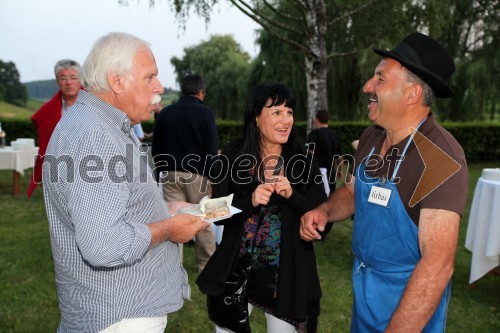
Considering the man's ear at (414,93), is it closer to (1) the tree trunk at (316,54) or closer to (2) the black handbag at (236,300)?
(2) the black handbag at (236,300)

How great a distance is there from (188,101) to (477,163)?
14.5m

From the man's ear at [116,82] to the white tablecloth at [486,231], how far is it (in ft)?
13.2

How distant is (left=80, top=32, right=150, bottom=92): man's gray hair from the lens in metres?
1.72

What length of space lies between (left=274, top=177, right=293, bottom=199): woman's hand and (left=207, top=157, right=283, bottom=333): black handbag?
0.28 meters

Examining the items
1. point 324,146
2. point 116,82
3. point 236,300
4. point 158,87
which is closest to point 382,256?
point 236,300

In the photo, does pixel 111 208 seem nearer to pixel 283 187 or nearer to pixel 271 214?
pixel 283 187

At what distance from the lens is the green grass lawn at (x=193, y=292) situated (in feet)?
13.3

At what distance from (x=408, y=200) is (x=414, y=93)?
1.53ft

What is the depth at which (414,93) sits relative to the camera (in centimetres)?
195

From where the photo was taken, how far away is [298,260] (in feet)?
8.51

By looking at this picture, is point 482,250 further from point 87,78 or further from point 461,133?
point 461,133

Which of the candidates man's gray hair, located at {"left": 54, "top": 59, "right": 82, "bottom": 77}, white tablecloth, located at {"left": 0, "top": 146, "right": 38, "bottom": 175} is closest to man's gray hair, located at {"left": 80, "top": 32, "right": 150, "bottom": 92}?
man's gray hair, located at {"left": 54, "top": 59, "right": 82, "bottom": 77}

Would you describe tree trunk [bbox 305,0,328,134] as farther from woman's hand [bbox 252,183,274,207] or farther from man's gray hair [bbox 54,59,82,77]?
woman's hand [bbox 252,183,274,207]

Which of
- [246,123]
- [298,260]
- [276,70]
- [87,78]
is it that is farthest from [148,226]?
[276,70]
